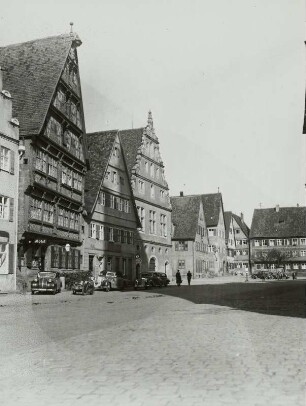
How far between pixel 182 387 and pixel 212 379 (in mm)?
601

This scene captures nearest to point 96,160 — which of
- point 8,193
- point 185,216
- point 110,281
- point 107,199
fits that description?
point 107,199

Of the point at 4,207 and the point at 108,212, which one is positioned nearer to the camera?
the point at 4,207

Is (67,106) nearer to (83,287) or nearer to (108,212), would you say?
(108,212)

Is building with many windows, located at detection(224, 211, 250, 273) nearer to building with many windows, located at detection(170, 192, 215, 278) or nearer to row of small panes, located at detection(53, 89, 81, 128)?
building with many windows, located at detection(170, 192, 215, 278)

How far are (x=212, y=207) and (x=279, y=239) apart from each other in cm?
1964

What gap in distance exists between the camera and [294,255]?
3851 inches

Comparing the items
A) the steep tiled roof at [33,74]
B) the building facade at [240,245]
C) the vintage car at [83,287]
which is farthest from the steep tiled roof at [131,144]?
the building facade at [240,245]

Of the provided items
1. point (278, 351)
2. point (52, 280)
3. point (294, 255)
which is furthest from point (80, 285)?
point (294, 255)

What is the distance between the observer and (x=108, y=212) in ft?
152

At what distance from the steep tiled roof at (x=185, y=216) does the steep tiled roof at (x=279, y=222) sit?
30.0 meters

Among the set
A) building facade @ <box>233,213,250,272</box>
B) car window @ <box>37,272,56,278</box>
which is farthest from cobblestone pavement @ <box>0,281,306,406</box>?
building facade @ <box>233,213,250,272</box>

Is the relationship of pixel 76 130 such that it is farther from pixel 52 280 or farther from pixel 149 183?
pixel 149 183

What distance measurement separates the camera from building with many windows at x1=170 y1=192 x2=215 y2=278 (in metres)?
71.9

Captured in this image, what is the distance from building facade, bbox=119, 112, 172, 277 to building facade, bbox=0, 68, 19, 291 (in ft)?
69.4
